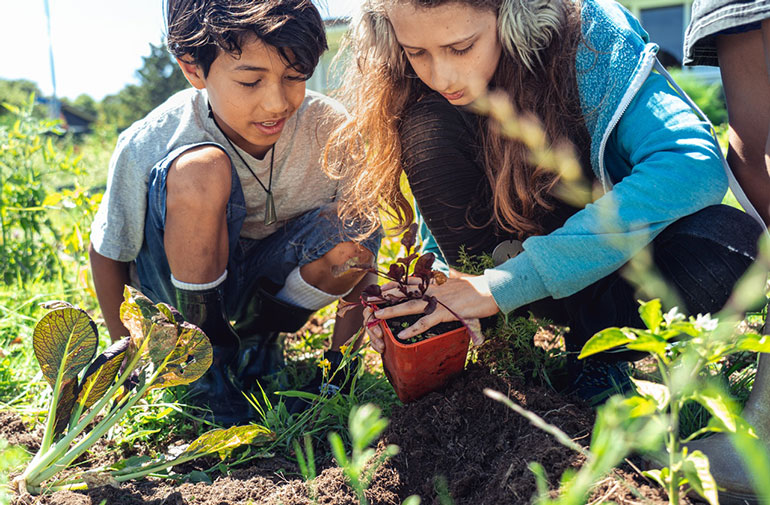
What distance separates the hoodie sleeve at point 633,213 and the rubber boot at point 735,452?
33cm

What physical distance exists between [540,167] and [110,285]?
4.63 feet

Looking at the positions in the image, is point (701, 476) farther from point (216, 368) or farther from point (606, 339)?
point (216, 368)

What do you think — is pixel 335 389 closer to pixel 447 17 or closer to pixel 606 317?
pixel 606 317

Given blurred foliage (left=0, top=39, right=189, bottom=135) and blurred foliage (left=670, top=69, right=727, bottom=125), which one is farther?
blurred foliage (left=670, top=69, right=727, bottom=125)

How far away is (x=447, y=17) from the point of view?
5.08 ft

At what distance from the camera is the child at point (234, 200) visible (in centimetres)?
182

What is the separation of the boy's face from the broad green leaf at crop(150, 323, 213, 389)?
0.74 metres

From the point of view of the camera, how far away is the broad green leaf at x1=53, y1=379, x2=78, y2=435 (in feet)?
4.81

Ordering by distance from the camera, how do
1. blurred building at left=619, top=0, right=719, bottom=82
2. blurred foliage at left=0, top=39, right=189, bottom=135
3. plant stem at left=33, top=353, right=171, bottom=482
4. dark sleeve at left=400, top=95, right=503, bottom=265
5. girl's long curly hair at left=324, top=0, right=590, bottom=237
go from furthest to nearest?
blurred building at left=619, top=0, right=719, bottom=82 → blurred foliage at left=0, top=39, right=189, bottom=135 → dark sleeve at left=400, top=95, right=503, bottom=265 → girl's long curly hair at left=324, top=0, right=590, bottom=237 → plant stem at left=33, top=353, right=171, bottom=482

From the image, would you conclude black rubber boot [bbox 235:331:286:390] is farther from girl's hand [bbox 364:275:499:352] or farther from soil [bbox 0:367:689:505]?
girl's hand [bbox 364:275:499:352]

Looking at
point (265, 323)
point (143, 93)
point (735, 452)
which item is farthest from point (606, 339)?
point (143, 93)

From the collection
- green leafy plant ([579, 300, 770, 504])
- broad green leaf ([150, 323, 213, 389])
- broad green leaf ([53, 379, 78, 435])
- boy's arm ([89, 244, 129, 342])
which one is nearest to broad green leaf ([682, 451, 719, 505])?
green leafy plant ([579, 300, 770, 504])

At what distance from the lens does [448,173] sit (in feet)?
5.86

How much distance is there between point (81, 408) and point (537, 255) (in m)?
1.11
